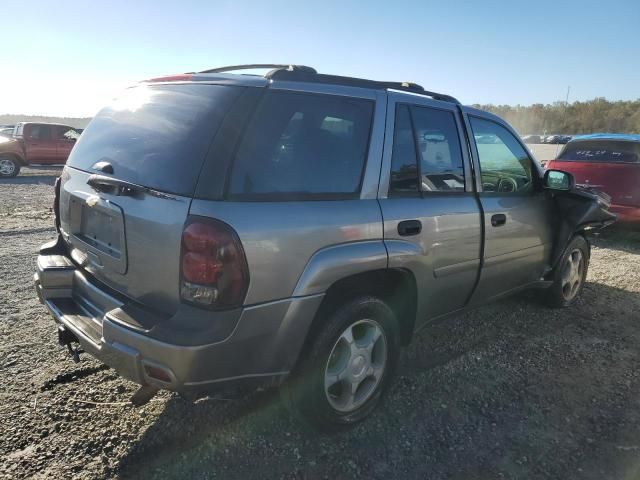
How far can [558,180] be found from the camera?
3.95 metres

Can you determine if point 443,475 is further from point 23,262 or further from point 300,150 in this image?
point 23,262

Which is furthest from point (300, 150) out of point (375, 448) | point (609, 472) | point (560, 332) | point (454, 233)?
point (560, 332)

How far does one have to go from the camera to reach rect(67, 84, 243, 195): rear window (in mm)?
2117

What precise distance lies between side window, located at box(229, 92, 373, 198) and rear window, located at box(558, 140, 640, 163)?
657 cm

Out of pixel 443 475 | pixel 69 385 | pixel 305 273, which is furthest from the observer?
pixel 69 385

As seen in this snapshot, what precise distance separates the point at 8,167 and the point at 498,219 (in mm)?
16711

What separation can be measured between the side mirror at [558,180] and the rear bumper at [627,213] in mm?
4028

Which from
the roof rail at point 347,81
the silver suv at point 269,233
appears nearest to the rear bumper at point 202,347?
the silver suv at point 269,233

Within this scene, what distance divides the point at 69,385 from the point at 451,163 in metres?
2.95

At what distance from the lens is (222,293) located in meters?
2.01

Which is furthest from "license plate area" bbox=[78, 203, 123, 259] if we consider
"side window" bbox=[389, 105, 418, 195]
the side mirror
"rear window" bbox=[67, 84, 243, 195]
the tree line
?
the tree line

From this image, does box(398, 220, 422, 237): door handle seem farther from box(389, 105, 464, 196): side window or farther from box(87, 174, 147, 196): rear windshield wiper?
box(87, 174, 147, 196): rear windshield wiper

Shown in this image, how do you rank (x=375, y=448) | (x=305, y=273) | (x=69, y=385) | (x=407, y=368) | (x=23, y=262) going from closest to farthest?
(x=305, y=273), (x=375, y=448), (x=69, y=385), (x=407, y=368), (x=23, y=262)

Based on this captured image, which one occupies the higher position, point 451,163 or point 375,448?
point 451,163
